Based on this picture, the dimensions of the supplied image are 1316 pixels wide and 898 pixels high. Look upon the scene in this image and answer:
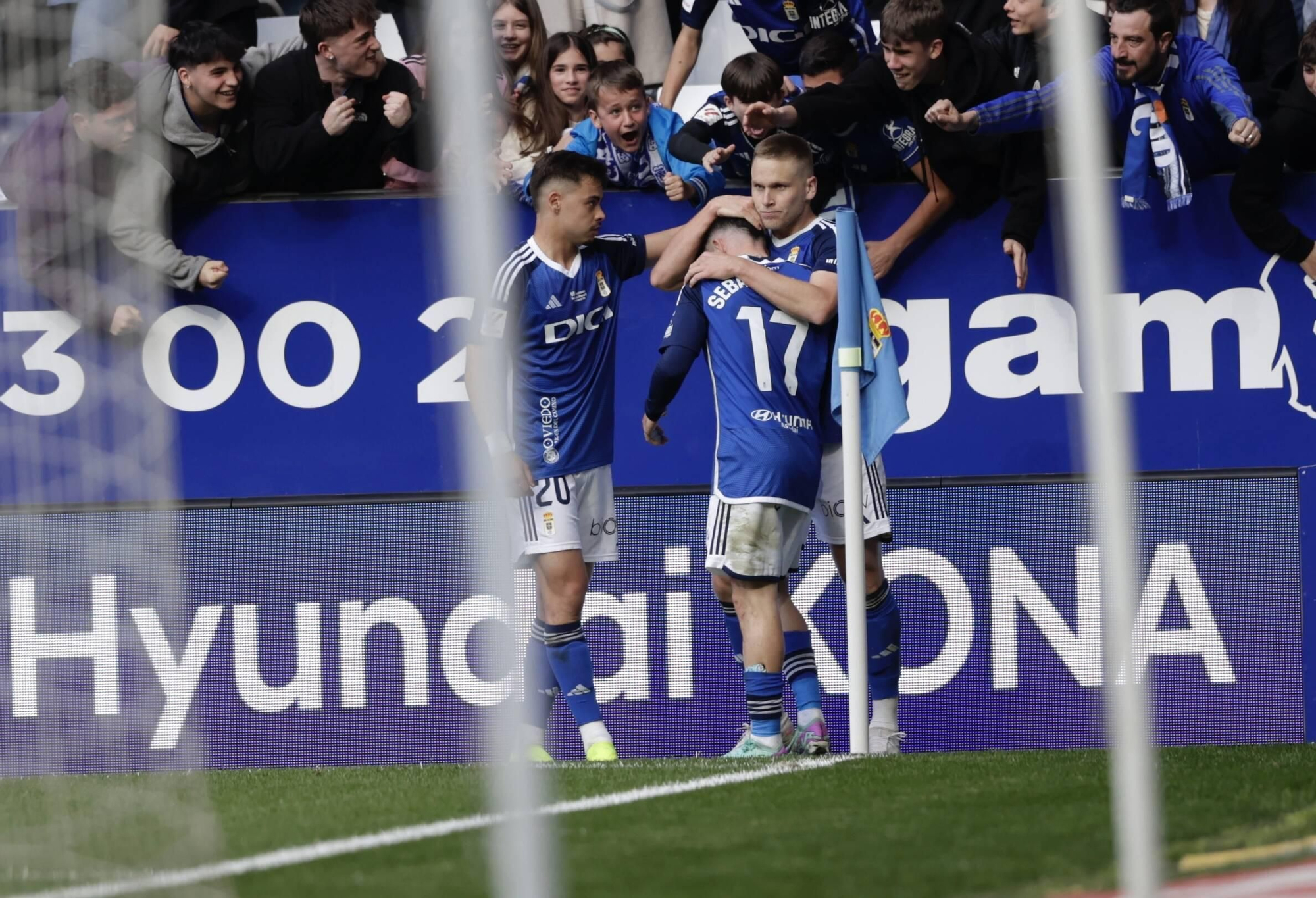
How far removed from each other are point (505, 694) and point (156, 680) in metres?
4.84

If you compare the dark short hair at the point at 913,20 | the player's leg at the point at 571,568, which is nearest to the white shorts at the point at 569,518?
the player's leg at the point at 571,568

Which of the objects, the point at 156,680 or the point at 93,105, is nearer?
the point at 93,105

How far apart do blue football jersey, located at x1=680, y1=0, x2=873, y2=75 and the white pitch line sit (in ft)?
10.3

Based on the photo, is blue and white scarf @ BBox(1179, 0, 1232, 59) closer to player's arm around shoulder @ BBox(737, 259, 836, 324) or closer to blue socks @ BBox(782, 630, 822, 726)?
player's arm around shoulder @ BBox(737, 259, 836, 324)

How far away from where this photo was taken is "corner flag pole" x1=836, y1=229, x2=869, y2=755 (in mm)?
5898

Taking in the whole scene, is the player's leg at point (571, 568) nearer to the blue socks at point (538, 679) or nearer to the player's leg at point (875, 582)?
the blue socks at point (538, 679)

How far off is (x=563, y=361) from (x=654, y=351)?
2.25 ft

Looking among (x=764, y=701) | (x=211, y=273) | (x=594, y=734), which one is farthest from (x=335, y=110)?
(x=764, y=701)

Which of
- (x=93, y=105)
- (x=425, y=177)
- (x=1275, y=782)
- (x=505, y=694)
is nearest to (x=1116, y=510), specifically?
(x=505, y=694)

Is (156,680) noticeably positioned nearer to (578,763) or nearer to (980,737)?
(578,763)

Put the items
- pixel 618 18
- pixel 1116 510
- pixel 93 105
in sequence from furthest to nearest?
1. pixel 618 18
2. pixel 93 105
3. pixel 1116 510

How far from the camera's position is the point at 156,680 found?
7102mm

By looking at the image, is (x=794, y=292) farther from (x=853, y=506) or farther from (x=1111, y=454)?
(x=1111, y=454)

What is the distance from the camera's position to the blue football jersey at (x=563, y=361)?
639 centimetres
